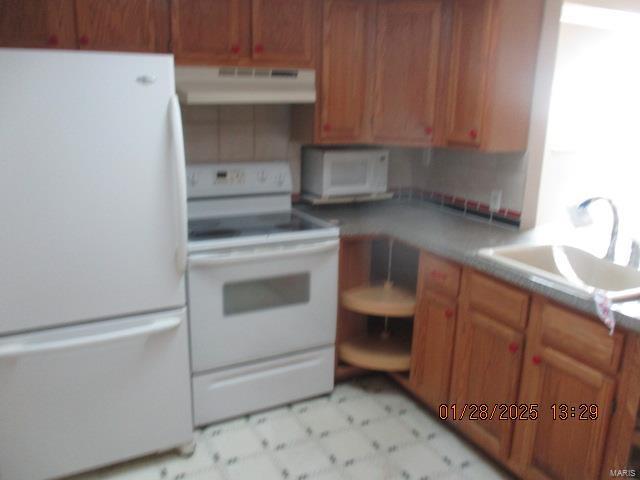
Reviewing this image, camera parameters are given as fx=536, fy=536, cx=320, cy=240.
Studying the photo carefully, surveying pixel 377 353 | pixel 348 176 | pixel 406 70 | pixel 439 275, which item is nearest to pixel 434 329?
pixel 439 275

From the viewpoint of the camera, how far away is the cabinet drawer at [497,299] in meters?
1.98

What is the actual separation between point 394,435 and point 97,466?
1.27m

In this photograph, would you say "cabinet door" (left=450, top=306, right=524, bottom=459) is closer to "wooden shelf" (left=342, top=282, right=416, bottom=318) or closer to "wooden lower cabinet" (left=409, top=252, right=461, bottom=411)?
"wooden lower cabinet" (left=409, top=252, right=461, bottom=411)

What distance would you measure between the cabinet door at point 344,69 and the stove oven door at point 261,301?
2.15 ft

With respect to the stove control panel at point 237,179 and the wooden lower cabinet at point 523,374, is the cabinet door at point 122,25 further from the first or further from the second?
the wooden lower cabinet at point 523,374

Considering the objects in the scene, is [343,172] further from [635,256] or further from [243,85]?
[635,256]

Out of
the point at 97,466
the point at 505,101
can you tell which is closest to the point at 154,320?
the point at 97,466

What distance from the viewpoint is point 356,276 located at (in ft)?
9.16

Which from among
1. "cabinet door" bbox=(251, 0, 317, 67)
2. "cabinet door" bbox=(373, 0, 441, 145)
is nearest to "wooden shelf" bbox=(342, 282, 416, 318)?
"cabinet door" bbox=(373, 0, 441, 145)

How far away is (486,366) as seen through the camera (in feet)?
7.20

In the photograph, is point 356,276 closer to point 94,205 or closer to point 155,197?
point 155,197

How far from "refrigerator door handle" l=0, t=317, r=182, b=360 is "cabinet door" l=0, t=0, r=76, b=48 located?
3.85 ft

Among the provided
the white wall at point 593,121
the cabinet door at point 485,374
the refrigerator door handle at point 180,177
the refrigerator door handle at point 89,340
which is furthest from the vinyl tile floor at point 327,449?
the white wall at point 593,121

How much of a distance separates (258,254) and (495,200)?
4.22 feet
